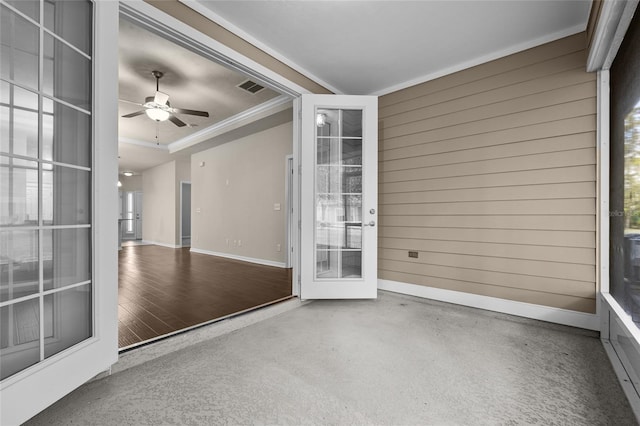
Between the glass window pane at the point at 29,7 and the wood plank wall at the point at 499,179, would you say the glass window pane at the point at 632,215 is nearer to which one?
the wood plank wall at the point at 499,179

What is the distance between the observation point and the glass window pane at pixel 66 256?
Answer: 1.39m

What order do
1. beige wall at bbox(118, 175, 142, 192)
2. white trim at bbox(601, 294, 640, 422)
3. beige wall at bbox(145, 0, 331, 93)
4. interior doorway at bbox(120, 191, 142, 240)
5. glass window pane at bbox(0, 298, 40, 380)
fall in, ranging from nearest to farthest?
glass window pane at bbox(0, 298, 40, 380)
white trim at bbox(601, 294, 640, 422)
beige wall at bbox(145, 0, 331, 93)
interior doorway at bbox(120, 191, 142, 240)
beige wall at bbox(118, 175, 142, 192)

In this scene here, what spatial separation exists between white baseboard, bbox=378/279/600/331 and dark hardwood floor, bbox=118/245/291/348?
1.51 meters

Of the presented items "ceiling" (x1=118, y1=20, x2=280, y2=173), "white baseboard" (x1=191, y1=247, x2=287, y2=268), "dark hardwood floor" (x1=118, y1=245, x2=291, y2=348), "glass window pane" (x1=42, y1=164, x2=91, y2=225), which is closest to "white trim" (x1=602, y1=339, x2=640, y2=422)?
"dark hardwood floor" (x1=118, y1=245, x2=291, y2=348)

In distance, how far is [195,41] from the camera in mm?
2240

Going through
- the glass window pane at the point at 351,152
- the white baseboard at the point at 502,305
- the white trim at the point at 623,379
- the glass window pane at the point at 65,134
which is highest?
the glass window pane at the point at 351,152

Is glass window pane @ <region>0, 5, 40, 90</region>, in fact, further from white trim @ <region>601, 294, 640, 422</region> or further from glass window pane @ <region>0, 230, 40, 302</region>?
white trim @ <region>601, 294, 640, 422</region>

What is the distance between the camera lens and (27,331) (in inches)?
50.6

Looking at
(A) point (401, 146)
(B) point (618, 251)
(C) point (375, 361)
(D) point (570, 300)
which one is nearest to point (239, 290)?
(C) point (375, 361)

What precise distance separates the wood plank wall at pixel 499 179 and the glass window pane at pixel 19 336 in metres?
3.24

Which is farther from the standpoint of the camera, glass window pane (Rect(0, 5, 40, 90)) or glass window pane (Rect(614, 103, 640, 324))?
glass window pane (Rect(614, 103, 640, 324))

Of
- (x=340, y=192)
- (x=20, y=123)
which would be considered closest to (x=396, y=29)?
(x=340, y=192)

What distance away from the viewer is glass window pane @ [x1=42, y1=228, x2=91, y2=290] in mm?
1389

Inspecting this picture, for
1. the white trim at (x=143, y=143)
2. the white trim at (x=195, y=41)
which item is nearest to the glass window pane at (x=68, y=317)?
the white trim at (x=195, y=41)
